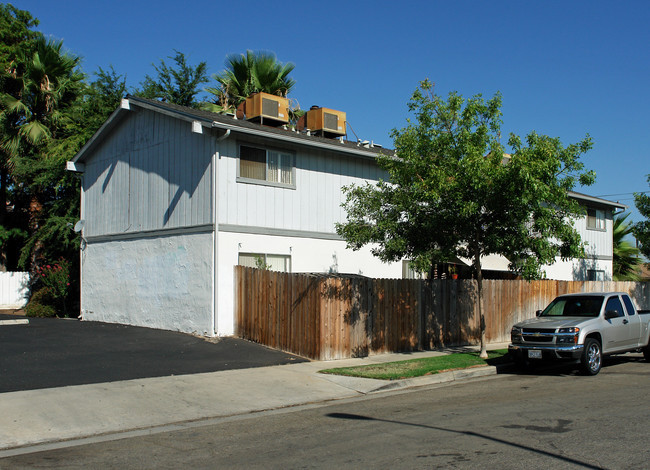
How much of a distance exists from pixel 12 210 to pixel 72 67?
342 inches

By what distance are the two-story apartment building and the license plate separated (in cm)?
737

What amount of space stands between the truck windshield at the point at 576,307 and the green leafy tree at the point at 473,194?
1.25 metres

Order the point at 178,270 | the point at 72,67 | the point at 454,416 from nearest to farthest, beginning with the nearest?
the point at 454,416 → the point at 178,270 → the point at 72,67

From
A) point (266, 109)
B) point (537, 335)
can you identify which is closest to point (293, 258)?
point (266, 109)

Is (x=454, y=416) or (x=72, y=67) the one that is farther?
(x=72, y=67)

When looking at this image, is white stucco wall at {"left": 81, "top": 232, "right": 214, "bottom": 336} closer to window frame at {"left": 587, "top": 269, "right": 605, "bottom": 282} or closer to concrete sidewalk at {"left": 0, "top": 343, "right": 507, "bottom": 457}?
concrete sidewalk at {"left": 0, "top": 343, "right": 507, "bottom": 457}

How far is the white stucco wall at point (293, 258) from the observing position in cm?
1647

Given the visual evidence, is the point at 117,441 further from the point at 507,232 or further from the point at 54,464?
the point at 507,232

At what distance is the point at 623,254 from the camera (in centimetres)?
3139

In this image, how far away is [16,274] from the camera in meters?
29.2

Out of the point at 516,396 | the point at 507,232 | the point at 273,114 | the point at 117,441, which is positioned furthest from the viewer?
the point at 273,114

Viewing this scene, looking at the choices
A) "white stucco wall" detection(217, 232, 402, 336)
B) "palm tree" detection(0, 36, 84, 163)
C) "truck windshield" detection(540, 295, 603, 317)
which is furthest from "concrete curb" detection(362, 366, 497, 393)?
"palm tree" detection(0, 36, 84, 163)

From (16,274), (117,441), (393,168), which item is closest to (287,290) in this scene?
(393,168)

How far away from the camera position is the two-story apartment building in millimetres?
16703
